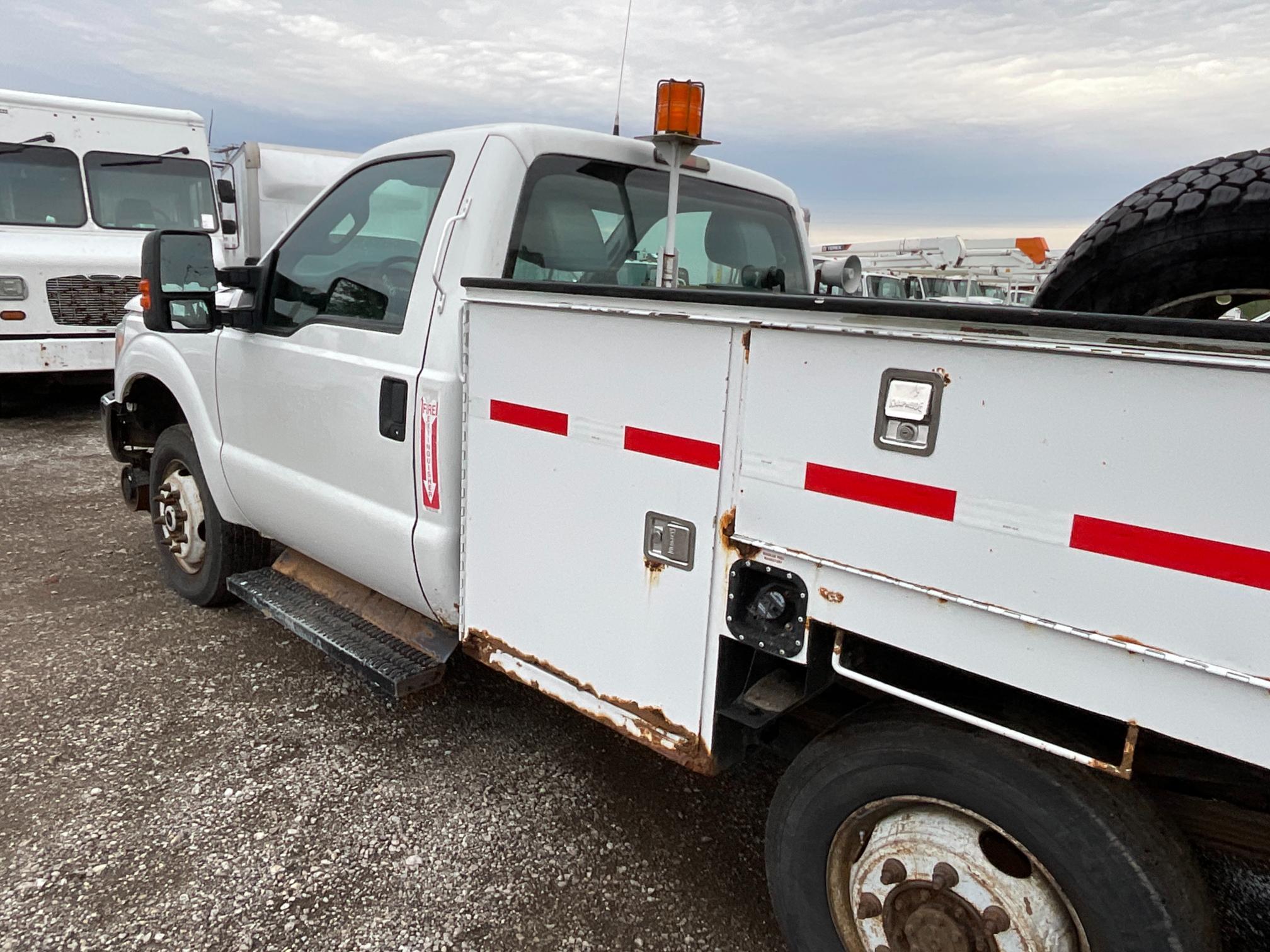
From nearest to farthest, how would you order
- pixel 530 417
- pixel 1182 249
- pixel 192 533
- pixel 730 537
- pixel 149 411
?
1. pixel 730 537
2. pixel 1182 249
3. pixel 530 417
4. pixel 192 533
5. pixel 149 411

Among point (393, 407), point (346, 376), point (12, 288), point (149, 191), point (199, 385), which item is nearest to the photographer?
point (393, 407)

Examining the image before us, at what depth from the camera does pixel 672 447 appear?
6.72ft

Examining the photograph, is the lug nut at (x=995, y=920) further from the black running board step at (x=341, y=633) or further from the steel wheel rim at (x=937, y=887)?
the black running board step at (x=341, y=633)

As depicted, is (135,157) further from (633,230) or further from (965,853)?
(965,853)

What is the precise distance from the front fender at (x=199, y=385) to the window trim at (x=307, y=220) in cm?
38

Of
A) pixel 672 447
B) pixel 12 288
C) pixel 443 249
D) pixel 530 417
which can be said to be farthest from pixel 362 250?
pixel 12 288

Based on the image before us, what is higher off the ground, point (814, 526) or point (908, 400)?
point (908, 400)

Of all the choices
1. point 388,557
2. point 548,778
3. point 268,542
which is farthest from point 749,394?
point 268,542

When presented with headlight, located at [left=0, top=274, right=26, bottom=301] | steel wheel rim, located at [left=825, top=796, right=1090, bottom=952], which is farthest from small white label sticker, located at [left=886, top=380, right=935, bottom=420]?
headlight, located at [left=0, top=274, right=26, bottom=301]

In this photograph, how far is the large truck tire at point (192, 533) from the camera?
4016 mm

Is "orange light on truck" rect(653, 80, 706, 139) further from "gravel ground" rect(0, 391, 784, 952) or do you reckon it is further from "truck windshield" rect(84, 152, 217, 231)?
"truck windshield" rect(84, 152, 217, 231)

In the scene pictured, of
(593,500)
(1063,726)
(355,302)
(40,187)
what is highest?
(40,187)

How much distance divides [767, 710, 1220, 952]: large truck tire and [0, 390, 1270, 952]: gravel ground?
553 mm

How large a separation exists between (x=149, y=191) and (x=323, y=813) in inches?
326
